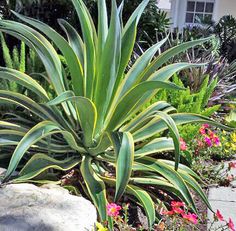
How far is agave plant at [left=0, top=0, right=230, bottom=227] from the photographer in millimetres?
3053

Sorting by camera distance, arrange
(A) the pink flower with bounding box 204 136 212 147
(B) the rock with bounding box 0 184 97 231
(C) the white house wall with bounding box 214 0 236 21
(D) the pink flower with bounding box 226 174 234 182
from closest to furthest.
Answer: (B) the rock with bounding box 0 184 97 231 → (D) the pink flower with bounding box 226 174 234 182 → (A) the pink flower with bounding box 204 136 212 147 → (C) the white house wall with bounding box 214 0 236 21

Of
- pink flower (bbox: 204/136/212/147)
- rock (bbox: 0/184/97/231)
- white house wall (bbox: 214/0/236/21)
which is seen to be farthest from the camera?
white house wall (bbox: 214/0/236/21)

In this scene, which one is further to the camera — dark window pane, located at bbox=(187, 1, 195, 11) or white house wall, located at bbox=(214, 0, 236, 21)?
dark window pane, located at bbox=(187, 1, 195, 11)

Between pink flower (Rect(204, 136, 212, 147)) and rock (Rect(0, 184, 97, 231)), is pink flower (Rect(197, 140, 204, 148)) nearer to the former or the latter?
pink flower (Rect(204, 136, 212, 147))

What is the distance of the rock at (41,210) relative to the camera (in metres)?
2.36

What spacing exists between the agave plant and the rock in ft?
0.74

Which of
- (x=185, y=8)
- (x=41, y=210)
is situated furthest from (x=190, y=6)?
(x=41, y=210)

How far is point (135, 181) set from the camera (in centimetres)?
320

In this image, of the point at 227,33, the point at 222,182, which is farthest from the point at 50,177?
the point at 227,33

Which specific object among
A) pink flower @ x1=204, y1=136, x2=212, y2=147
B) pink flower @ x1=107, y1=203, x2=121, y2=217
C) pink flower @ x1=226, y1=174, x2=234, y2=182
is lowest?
pink flower @ x1=226, y1=174, x2=234, y2=182

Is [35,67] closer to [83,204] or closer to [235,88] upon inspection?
[83,204]

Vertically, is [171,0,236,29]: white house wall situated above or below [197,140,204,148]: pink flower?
above

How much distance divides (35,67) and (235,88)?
302 cm

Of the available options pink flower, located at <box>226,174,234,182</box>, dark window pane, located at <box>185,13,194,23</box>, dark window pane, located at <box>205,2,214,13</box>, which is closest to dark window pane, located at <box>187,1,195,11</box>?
dark window pane, located at <box>185,13,194,23</box>
